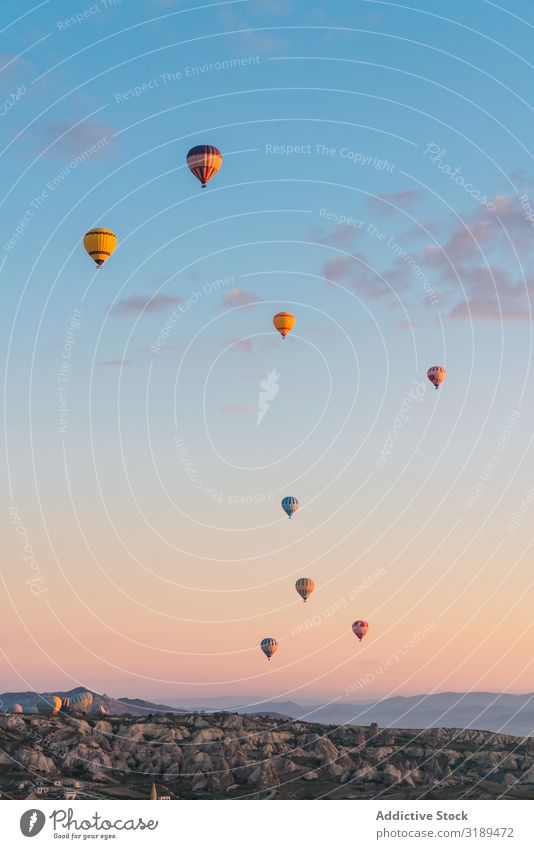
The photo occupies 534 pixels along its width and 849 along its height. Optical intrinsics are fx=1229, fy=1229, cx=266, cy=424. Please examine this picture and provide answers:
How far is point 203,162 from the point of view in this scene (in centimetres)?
17212

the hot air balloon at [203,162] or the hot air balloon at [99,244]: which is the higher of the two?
the hot air balloon at [203,162]

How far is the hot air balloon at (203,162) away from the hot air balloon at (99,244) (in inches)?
620

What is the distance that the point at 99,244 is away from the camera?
6905 inches

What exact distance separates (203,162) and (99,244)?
62.0 ft

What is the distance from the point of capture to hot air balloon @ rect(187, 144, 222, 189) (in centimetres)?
17200

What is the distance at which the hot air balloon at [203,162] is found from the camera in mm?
172000

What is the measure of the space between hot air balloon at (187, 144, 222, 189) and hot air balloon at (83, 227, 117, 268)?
15.7 m
